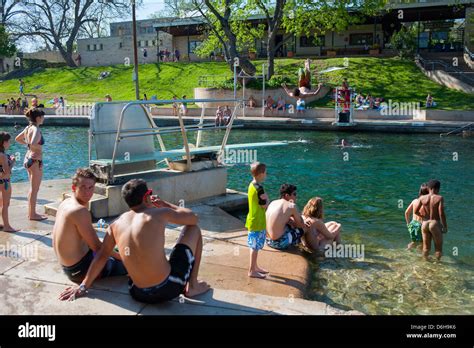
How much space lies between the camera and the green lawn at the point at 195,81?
1363 inches

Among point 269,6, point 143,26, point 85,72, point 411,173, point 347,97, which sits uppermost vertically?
point 143,26

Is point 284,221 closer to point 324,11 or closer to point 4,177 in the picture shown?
point 4,177

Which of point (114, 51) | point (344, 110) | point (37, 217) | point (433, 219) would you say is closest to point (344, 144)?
point (344, 110)

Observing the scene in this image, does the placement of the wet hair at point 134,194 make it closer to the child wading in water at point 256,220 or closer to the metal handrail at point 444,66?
the child wading in water at point 256,220

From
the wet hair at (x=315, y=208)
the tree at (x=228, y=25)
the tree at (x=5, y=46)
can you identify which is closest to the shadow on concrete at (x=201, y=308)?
the wet hair at (x=315, y=208)

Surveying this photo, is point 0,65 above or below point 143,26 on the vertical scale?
below

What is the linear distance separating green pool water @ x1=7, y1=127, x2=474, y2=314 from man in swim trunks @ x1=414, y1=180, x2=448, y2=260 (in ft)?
1.01

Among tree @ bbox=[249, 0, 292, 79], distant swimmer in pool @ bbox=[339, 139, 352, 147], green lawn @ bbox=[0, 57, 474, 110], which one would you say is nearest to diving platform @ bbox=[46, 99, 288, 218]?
distant swimmer in pool @ bbox=[339, 139, 352, 147]

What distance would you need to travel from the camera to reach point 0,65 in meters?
60.9

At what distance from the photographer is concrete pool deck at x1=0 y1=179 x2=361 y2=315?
4883 millimetres
